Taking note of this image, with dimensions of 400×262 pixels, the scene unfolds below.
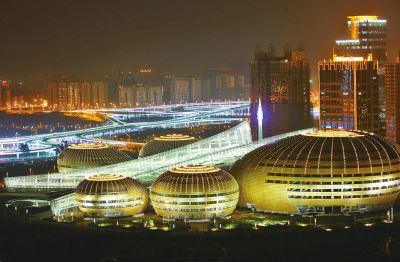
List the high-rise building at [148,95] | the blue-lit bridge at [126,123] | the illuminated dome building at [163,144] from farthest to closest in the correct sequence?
the high-rise building at [148,95]
the blue-lit bridge at [126,123]
the illuminated dome building at [163,144]

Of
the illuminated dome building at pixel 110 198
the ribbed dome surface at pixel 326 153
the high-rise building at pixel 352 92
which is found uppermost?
the high-rise building at pixel 352 92

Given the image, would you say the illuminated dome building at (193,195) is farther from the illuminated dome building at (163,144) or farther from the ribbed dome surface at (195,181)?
the illuminated dome building at (163,144)

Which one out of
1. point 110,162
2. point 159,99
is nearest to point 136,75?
point 159,99

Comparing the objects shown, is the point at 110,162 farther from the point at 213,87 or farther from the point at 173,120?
the point at 213,87

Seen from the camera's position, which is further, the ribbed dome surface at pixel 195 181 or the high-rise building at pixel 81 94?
the high-rise building at pixel 81 94

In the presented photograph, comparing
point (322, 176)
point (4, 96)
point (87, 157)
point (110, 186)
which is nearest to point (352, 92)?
point (322, 176)

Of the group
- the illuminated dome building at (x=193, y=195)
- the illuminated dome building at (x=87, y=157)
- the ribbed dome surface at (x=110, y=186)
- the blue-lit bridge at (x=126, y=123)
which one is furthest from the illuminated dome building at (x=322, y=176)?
the blue-lit bridge at (x=126, y=123)

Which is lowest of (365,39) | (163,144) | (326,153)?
(163,144)

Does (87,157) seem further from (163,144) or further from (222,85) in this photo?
(222,85)
